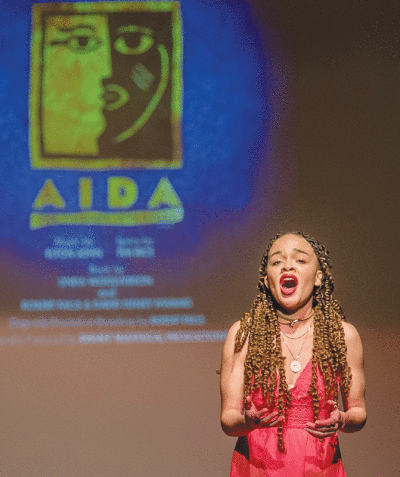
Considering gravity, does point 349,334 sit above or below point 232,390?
above

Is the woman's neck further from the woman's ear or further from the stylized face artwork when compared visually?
the stylized face artwork

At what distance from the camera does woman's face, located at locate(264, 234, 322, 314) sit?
6.97 feet

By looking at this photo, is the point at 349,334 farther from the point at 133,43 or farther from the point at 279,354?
the point at 133,43

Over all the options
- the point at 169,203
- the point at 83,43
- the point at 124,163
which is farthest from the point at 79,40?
the point at 169,203

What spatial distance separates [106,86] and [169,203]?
843 mm

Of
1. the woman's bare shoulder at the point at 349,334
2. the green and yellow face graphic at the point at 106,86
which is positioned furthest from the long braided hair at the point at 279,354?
the green and yellow face graphic at the point at 106,86

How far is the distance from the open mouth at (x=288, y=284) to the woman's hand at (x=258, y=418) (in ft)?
1.49

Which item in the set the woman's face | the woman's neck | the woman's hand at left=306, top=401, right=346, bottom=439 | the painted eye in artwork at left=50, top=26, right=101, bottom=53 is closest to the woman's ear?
the woman's face

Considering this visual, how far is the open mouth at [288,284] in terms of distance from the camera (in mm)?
2121

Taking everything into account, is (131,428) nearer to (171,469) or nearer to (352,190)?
(171,469)

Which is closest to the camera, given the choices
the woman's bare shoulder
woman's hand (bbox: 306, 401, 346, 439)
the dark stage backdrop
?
woman's hand (bbox: 306, 401, 346, 439)

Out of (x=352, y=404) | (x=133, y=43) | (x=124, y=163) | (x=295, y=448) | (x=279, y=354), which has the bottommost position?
(x=295, y=448)

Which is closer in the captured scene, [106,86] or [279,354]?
[279,354]

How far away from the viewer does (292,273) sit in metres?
2.14
